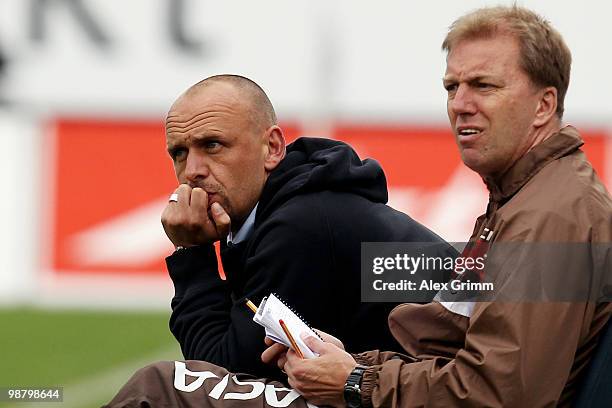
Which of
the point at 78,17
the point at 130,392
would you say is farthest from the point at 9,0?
the point at 130,392

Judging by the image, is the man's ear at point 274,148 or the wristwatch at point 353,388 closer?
the wristwatch at point 353,388

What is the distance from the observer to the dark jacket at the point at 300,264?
13.4 feet

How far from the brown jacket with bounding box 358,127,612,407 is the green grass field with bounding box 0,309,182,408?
5003 millimetres

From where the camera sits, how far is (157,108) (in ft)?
47.8

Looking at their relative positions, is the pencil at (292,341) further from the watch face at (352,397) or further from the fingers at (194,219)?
the fingers at (194,219)

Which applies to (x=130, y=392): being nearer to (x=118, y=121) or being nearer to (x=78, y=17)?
(x=118, y=121)

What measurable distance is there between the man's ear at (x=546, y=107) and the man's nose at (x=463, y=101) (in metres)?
0.17

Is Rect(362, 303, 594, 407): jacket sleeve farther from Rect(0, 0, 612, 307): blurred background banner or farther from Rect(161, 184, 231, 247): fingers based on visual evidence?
Rect(0, 0, 612, 307): blurred background banner

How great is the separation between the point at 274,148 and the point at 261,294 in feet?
2.10

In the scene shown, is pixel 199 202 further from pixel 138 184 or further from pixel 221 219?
pixel 138 184

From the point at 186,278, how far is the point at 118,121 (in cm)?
→ 1039

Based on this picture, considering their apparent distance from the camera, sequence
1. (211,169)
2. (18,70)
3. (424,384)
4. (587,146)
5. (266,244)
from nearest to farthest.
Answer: (424,384), (266,244), (211,169), (587,146), (18,70)

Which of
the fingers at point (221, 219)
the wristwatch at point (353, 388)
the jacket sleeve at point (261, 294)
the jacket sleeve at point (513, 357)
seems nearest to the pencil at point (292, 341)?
the wristwatch at point (353, 388)

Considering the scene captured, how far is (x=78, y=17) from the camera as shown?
1523cm
